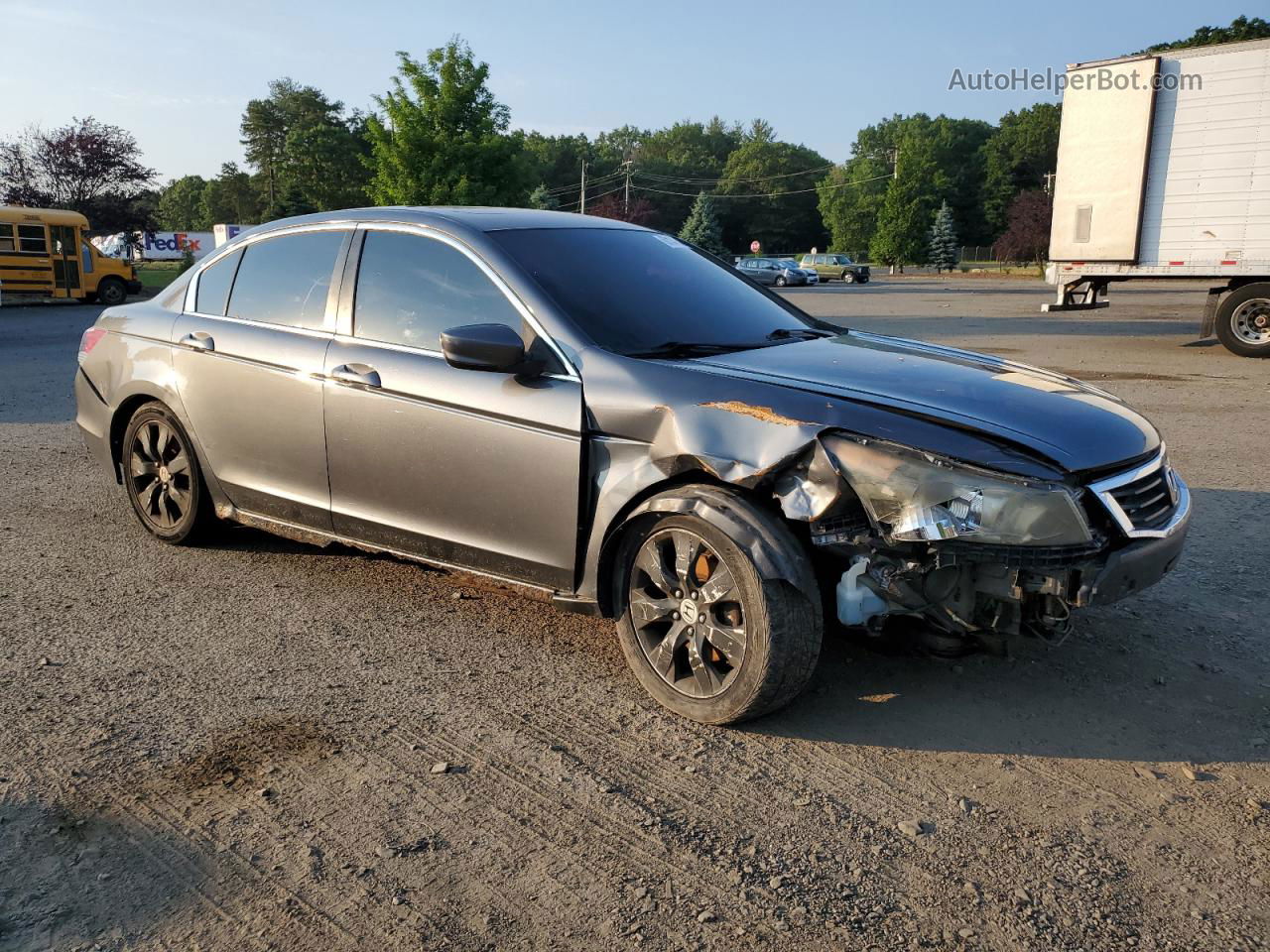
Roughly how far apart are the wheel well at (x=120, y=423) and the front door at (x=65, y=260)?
24.7 metres

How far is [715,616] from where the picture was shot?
349 cm

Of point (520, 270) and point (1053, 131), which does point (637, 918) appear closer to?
point (520, 270)

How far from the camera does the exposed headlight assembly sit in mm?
3131

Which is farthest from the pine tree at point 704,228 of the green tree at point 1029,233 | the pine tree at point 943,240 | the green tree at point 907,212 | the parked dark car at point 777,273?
the parked dark car at point 777,273

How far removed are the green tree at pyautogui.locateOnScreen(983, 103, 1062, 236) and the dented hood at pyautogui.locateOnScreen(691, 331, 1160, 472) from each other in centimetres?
9629

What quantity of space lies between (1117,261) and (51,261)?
25.0 meters

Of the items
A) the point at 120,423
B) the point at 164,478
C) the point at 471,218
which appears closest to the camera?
the point at 471,218

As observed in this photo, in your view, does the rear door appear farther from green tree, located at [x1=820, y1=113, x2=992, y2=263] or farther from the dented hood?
green tree, located at [x1=820, y1=113, x2=992, y2=263]

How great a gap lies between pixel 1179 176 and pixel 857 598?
14.6 metres

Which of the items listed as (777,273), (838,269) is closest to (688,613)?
(777,273)

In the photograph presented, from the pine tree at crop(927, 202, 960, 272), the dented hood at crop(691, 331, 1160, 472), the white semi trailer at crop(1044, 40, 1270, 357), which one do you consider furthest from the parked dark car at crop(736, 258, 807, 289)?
the dented hood at crop(691, 331, 1160, 472)

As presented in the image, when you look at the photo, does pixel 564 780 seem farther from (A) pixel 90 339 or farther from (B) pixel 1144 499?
(A) pixel 90 339

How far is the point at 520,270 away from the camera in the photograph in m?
4.10

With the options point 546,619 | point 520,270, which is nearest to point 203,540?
point 546,619
